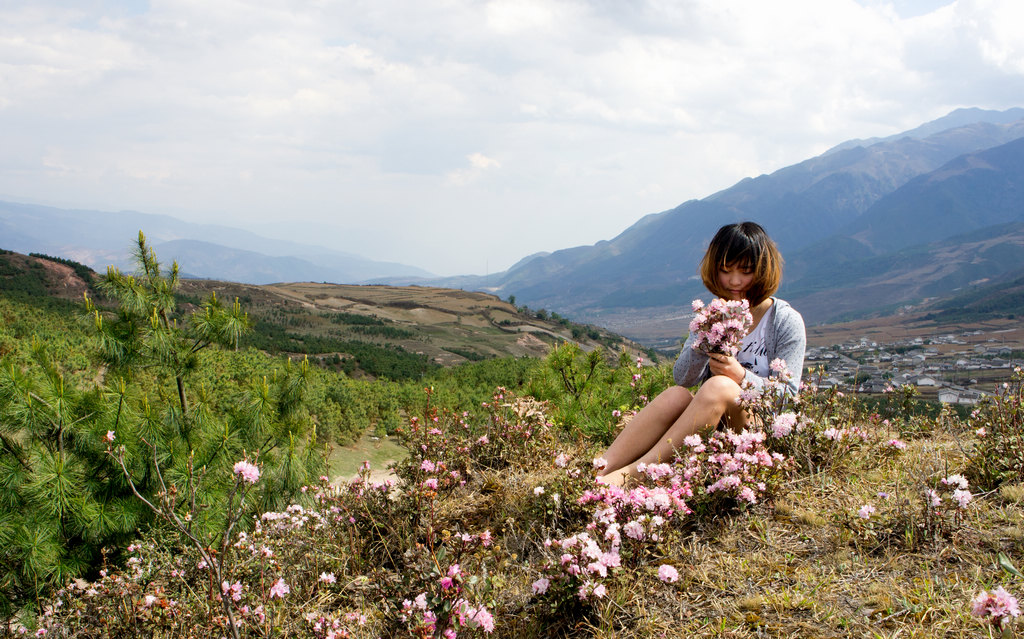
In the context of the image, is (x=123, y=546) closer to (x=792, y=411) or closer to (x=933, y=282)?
(x=792, y=411)

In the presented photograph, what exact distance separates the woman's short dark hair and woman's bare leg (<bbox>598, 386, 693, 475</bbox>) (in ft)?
2.63

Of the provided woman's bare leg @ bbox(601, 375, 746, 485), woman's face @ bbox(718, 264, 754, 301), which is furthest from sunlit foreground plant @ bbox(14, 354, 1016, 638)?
woman's face @ bbox(718, 264, 754, 301)

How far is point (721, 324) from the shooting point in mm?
3010

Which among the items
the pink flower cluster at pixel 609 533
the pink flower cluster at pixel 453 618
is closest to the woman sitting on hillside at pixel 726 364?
the pink flower cluster at pixel 609 533

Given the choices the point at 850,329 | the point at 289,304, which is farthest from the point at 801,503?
the point at 850,329

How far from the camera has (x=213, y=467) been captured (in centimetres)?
461

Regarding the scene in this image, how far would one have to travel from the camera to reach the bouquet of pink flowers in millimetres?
2967

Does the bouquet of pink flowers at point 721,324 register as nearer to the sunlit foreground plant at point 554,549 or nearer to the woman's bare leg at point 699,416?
the woman's bare leg at point 699,416

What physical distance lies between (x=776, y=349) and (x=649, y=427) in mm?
983

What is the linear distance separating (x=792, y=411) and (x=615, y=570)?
1664 millimetres

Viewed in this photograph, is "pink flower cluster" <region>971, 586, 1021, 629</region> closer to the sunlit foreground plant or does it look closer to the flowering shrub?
the sunlit foreground plant

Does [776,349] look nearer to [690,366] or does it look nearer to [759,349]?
[759,349]

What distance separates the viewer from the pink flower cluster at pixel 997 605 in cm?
147

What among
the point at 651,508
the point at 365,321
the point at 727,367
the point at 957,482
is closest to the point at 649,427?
the point at 727,367
